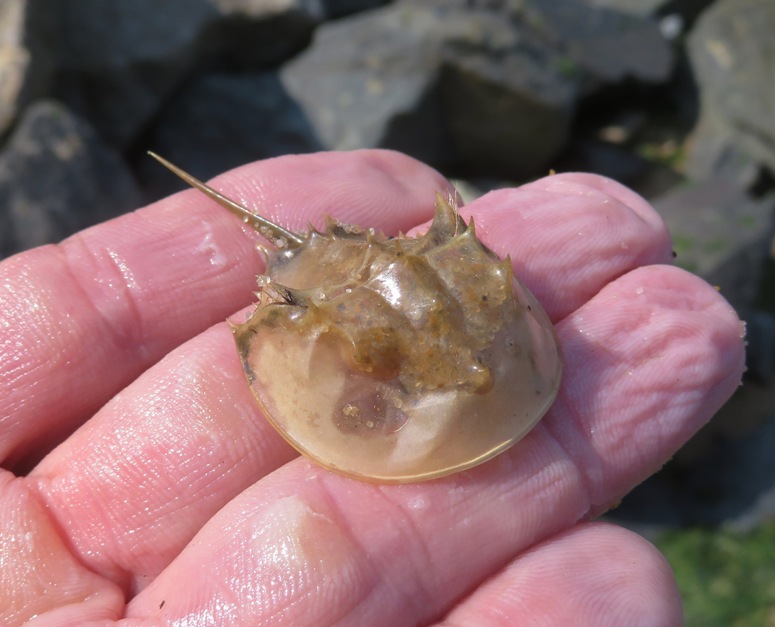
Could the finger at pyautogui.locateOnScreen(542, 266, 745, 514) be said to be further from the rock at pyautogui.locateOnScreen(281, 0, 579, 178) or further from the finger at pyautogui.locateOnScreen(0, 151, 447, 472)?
the rock at pyautogui.locateOnScreen(281, 0, 579, 178)

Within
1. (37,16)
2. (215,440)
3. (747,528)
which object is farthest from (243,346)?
(37,16)

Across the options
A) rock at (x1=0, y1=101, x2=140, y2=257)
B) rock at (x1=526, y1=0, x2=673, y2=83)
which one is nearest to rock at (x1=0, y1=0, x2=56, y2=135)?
rock at (x1=0, y1=101, x2=140, y2=257)

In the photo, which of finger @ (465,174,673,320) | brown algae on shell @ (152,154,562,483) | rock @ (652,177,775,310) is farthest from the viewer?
rock @ (652,177,775,310)

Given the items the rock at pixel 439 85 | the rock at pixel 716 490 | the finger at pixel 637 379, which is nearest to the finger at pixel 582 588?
the finger at pixel 637 379

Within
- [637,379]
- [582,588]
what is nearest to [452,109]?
[637,379]

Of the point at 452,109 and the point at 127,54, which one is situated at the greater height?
the point at 127,54

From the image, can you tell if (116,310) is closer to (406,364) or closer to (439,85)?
(406,364)

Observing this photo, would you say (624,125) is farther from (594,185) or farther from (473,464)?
(473,464)
